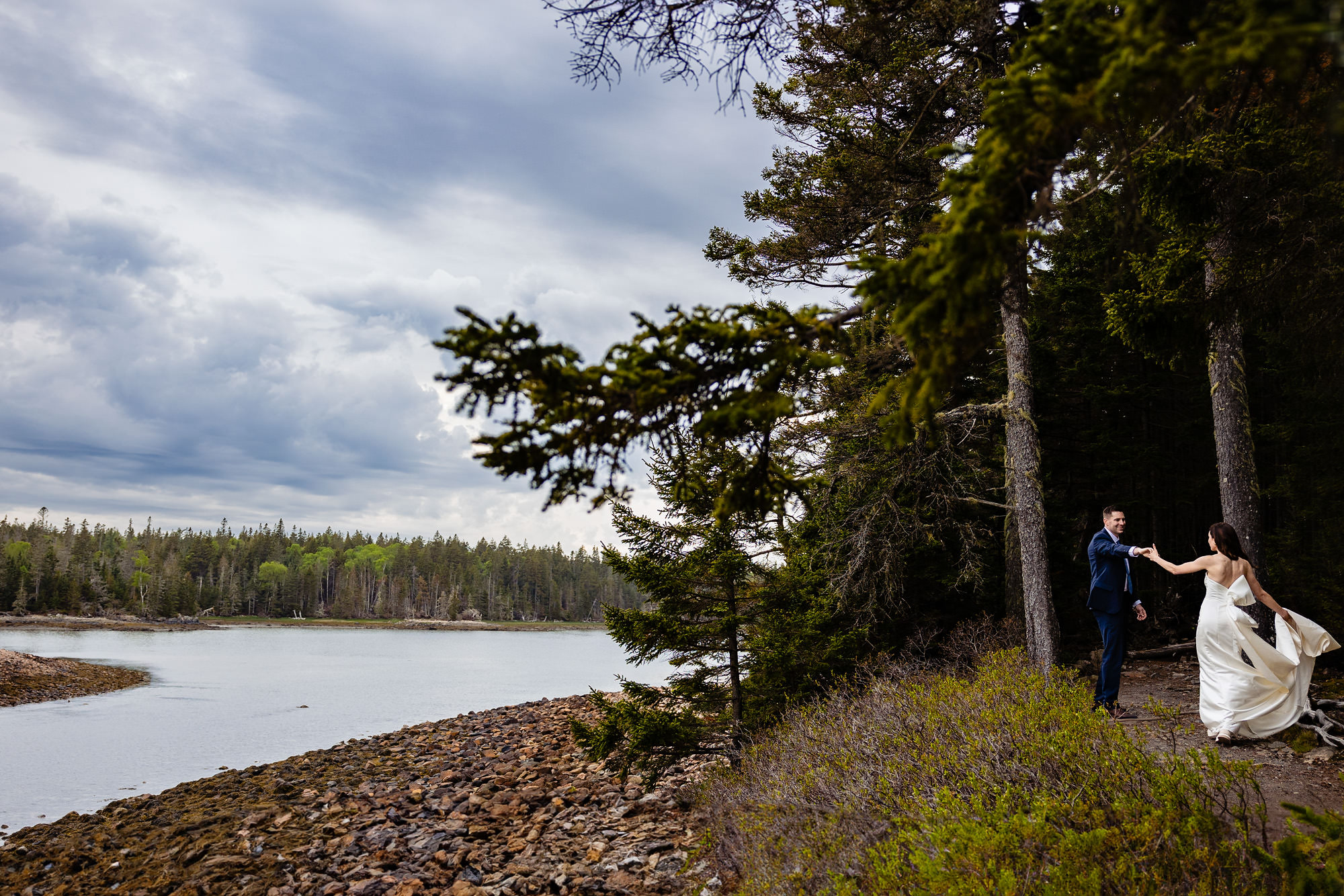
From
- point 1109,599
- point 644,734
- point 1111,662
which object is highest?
point 1109,599

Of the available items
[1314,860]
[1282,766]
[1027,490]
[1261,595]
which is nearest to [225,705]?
[1027,490]

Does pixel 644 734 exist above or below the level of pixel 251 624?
above

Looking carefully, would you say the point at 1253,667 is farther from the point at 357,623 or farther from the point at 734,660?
the point at 357,623

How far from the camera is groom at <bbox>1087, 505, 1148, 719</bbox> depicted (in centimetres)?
751

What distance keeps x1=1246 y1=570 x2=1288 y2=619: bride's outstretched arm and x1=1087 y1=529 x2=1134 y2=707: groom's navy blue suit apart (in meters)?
1.01

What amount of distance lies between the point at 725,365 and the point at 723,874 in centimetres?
403

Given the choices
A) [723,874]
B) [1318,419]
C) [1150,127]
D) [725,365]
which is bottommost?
[723,874]

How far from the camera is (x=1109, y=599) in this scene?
25.2 ft

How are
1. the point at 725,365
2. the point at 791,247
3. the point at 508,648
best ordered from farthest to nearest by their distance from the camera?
the point at 508,648 → the point at 791,247 → the point at 725,365

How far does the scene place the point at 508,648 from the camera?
58625 millimetres

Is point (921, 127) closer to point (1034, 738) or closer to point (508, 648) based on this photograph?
point (1034, 738)

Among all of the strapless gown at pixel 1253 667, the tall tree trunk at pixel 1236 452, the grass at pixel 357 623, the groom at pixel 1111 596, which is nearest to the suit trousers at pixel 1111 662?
the groom at pixel 1111 596

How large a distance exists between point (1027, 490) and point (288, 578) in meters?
115

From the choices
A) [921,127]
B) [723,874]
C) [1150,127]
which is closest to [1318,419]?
[921,127]
